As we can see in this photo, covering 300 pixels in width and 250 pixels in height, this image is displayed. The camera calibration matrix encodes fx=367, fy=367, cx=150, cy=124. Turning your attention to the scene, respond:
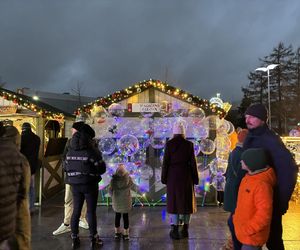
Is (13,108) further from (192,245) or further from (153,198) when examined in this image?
(192,245)

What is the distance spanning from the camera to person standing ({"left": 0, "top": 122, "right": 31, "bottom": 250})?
2838 mm

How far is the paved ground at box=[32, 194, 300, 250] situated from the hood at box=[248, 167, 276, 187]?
2504mm

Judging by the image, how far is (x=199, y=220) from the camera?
7.14 m

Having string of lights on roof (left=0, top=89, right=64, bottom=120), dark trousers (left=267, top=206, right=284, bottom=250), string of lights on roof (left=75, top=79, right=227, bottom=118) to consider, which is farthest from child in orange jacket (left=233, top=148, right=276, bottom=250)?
string of lights on roof (left=0, top=89, right=64, bottom=120)

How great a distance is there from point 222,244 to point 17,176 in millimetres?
3660

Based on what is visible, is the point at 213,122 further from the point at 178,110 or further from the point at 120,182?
the point at 120,182

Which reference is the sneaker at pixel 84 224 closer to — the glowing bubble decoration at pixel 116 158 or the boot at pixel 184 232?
the boot at pixel 184 232

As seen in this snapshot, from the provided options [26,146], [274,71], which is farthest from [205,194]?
[274,71]

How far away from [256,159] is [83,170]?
2698mm

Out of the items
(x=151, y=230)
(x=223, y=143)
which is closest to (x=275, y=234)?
(x=151, y=230)

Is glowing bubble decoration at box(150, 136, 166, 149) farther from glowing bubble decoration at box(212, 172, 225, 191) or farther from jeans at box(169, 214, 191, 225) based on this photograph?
jeans at box(169, 214, 191, 225)

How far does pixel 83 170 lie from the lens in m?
5.15

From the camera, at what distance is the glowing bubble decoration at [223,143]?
8.33 meters

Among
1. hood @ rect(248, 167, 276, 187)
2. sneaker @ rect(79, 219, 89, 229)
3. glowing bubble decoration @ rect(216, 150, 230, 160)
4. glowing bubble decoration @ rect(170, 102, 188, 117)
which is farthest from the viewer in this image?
glowing bubble decoration @ rect(170, 102, 188, 117)
